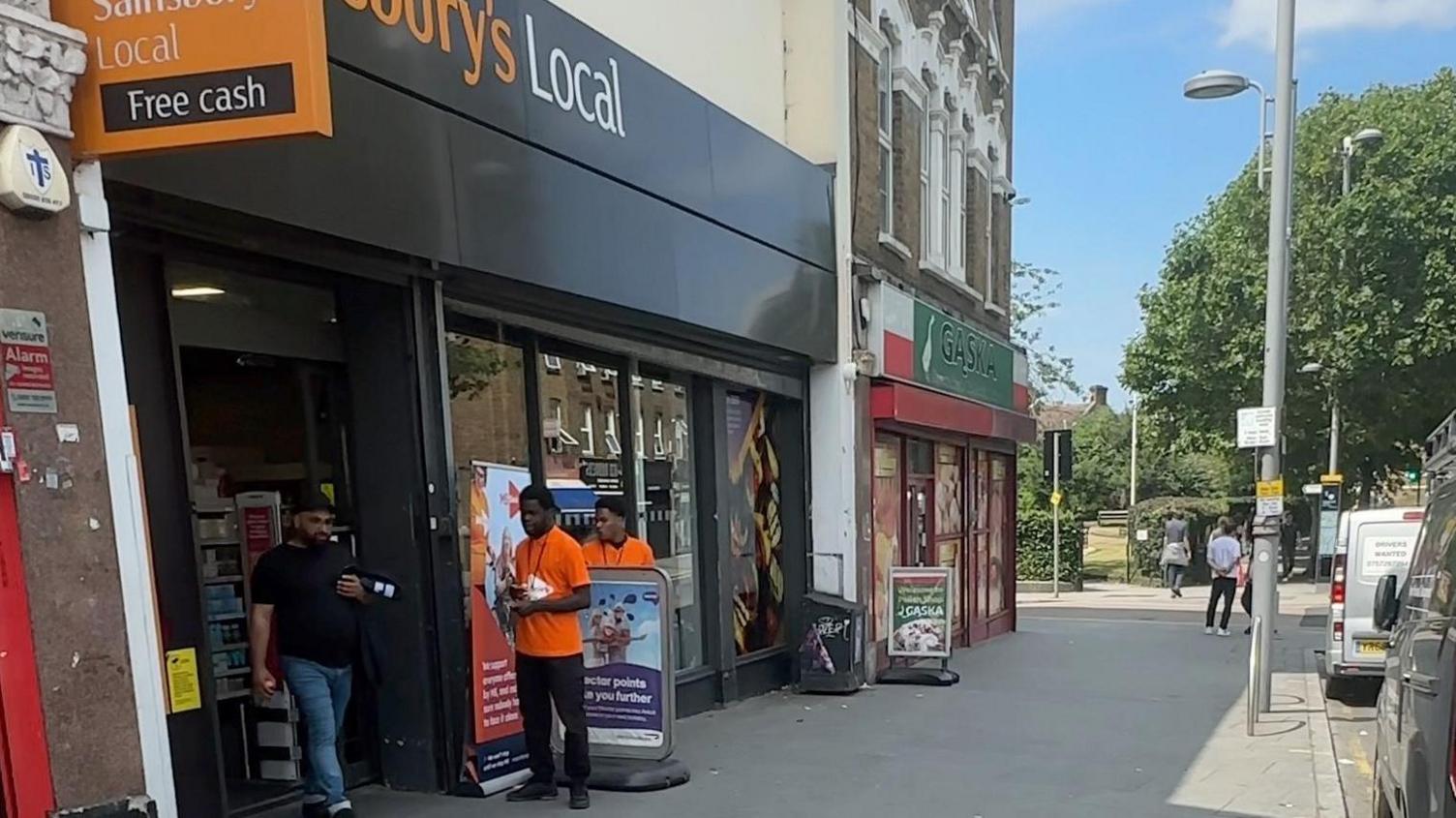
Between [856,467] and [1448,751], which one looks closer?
[1448,751]

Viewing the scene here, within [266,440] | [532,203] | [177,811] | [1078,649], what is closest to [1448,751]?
[177,811]

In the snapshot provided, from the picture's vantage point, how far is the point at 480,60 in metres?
6.90

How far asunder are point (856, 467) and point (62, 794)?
8591 mm

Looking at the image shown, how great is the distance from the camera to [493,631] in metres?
6.99

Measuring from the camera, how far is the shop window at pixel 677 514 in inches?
386

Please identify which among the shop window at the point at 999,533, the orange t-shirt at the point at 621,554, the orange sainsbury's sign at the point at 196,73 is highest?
the orange sainsbury's sign at the point at 196,73

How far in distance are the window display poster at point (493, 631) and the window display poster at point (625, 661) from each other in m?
0.56

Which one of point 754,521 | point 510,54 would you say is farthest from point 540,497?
point 754,521

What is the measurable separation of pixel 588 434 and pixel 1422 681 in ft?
19.2

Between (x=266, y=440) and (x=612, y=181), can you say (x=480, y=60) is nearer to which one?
(x=612, y=181)

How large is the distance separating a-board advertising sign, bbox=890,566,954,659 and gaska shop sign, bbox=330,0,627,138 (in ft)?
19.9

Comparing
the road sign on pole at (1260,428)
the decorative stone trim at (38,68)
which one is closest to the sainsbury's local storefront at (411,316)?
the decorative stone trim at (38,68)

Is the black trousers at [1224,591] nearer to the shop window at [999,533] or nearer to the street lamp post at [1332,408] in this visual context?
the shop window at [999,533]

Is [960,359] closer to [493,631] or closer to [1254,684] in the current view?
[1254,684]
